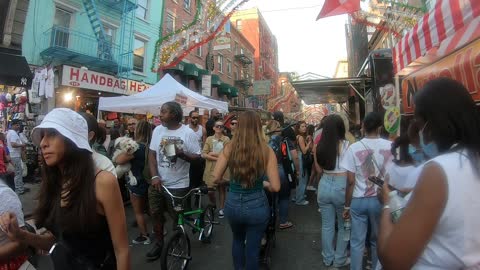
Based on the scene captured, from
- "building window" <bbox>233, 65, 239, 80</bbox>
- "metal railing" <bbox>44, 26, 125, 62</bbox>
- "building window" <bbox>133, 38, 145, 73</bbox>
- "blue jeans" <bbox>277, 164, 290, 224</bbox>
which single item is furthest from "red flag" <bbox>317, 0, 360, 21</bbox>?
"building window" <bbox>233, 65, 239, 80</bbox>

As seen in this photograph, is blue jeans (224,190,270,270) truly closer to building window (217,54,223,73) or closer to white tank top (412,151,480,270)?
white tank top (412,151,480,270)

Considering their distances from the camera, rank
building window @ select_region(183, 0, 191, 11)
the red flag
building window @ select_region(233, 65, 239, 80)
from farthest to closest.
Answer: building window @ select_region(233, 65, 239, 80) → building window @ select_region(183, 0, 191, 11) → the red flag

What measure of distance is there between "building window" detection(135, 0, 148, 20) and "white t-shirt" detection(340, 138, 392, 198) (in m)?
17.1

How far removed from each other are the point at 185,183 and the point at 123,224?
2.66 metres

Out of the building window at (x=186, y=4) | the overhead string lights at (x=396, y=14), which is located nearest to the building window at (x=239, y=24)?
the building window at (x=186, y=4)

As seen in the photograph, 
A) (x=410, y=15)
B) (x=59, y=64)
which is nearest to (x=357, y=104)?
(x=410, y=15)

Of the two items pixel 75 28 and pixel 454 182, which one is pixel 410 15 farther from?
pixel 75 28

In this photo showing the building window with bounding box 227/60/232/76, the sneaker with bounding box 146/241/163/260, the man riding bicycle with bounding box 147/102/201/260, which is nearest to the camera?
the man riding bicycle with bounding box 147/102/201/260

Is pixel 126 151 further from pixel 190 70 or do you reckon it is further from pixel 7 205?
pixel 190 70

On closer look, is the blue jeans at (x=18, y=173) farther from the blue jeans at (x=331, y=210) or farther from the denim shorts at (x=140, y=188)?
the blue jeans at (x=331, y=210)

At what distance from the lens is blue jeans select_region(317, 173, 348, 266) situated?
4.00 meters

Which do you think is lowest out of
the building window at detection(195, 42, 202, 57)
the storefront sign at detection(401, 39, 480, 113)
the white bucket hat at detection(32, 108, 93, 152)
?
the white bucket hat at detection(32, 108, 93, 152)

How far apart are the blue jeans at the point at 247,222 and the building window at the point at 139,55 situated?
1614 centimetres

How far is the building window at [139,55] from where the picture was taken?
17.6m
